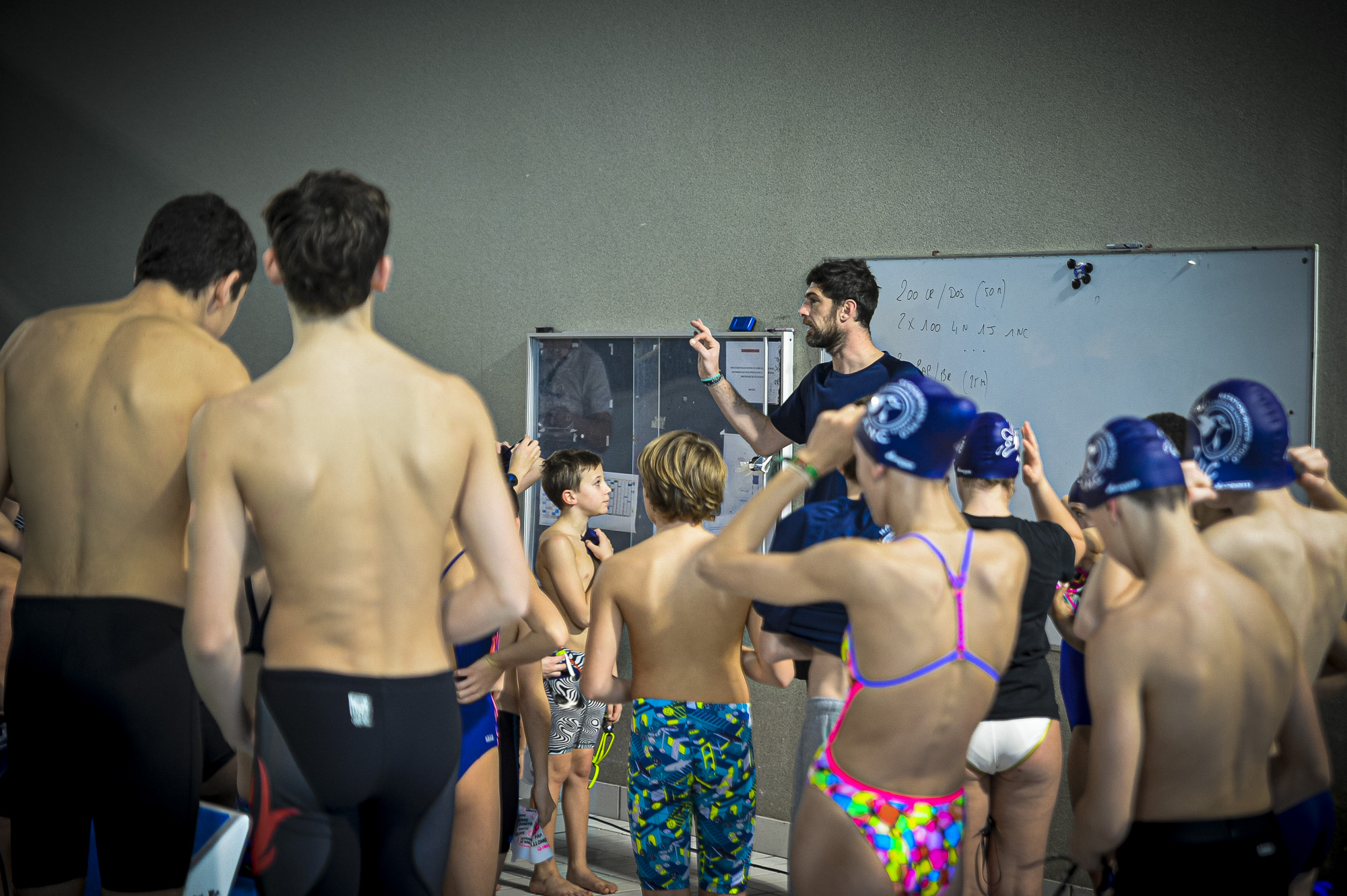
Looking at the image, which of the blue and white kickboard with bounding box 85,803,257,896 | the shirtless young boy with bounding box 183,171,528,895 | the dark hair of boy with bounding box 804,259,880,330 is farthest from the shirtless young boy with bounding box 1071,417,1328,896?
the dark hair of boy with bounding box 804,259,880,330

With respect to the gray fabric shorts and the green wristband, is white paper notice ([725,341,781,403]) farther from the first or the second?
the green wristband

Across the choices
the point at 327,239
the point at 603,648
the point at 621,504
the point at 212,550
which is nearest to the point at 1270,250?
the point at 603,648

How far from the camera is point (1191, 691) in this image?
155 centimetres

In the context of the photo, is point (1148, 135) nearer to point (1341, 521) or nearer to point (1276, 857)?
point (1341, 521)

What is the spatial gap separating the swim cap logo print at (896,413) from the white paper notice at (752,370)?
7.97 feet

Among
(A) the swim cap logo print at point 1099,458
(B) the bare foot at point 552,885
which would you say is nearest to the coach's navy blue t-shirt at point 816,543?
(A) the swim cap logo print at point 1099,458

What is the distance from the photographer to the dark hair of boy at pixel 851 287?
11.6 feet

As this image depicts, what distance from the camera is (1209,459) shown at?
1.95 m

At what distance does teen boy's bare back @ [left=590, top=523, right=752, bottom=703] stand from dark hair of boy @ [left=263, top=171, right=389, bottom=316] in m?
1.18

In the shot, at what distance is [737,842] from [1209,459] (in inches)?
58.9

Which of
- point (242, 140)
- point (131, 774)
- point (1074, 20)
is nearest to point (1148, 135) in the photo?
point (1074, 20)

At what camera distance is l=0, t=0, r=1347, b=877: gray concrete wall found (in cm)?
342

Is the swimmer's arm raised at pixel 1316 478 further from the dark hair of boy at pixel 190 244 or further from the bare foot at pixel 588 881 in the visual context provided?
the bare foot at pixel 588 881

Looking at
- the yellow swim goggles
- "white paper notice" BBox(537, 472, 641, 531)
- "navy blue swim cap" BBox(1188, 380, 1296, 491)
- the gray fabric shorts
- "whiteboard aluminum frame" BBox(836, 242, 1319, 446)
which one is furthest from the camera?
"white paper notice" BBox(537, 472, 641, 531)
